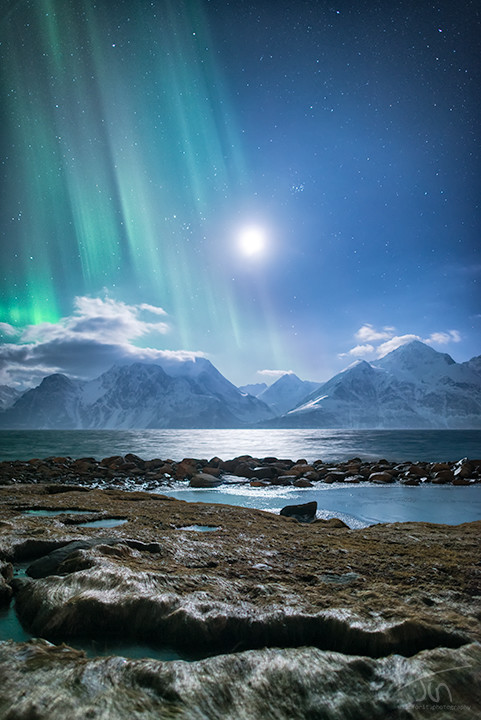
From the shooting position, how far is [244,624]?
175 inches

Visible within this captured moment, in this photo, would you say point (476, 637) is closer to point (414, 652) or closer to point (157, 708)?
point (414, 652)

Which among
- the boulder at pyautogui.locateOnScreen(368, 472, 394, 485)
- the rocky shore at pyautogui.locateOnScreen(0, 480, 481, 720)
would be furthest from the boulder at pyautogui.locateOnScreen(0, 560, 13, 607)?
the boulder at pyautogui.locateOnScreen(368, 472, 394, 485)

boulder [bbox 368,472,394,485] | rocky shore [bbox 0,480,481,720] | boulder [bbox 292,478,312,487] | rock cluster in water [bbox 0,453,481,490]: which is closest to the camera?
rocky shore [bbox 0,480,481,720]

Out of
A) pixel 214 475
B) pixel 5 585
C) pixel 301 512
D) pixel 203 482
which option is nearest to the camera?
pixel 5 585

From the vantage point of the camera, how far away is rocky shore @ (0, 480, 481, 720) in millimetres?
3125

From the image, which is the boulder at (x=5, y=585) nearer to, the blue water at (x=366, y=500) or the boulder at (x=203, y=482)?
the blue water at (x=366, y=500)

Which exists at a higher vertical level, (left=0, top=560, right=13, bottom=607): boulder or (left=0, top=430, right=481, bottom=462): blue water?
(left=0, top=560, right=13, bottom=607): boulder

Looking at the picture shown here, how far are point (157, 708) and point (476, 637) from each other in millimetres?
3555

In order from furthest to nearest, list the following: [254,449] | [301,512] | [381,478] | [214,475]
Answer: [254,449] → [214,475] → [381,478] → [301,512]

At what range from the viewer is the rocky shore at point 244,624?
3.12m

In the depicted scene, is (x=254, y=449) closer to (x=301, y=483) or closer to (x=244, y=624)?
(x=301, y=483)

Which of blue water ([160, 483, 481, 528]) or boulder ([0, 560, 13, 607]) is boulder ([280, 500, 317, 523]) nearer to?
blue water ([160, 483, 481, 528])

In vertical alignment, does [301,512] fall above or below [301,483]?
above

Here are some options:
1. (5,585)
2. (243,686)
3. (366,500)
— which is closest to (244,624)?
(243,686)
